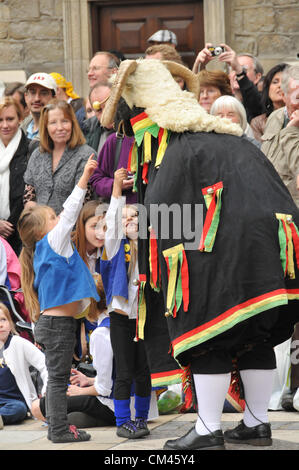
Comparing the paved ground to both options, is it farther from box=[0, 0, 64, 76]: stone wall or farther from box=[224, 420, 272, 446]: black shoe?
box=[0, 0, 64, 76]: stone wall

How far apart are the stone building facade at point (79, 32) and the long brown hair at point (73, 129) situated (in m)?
3.26

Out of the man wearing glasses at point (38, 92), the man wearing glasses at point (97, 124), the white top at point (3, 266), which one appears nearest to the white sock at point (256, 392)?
the white top at point (3, 266)

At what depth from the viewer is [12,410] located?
584 cm

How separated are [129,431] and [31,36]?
6311 mm

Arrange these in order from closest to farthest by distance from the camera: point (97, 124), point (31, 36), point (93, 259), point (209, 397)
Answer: point (209, 397) < point (93, 259) < point (97, 124) < point (31, 36)

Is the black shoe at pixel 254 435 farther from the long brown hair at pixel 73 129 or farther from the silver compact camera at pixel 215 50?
the silver compact camera at pixel 215 50

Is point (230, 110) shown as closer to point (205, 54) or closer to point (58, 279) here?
point (205, 54)

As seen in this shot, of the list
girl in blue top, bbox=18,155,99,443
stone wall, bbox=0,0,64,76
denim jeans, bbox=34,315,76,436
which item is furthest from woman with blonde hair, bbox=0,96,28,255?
stone wall, bbox=0,0,64,76

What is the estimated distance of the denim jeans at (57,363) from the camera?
497 cm

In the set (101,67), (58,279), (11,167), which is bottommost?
(58,279)

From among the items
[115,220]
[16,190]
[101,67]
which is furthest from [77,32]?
[115,220]

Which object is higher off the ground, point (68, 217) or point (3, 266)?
point (68, 217)

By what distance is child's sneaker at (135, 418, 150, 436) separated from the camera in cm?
511

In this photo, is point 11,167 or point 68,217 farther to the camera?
point 11,167
